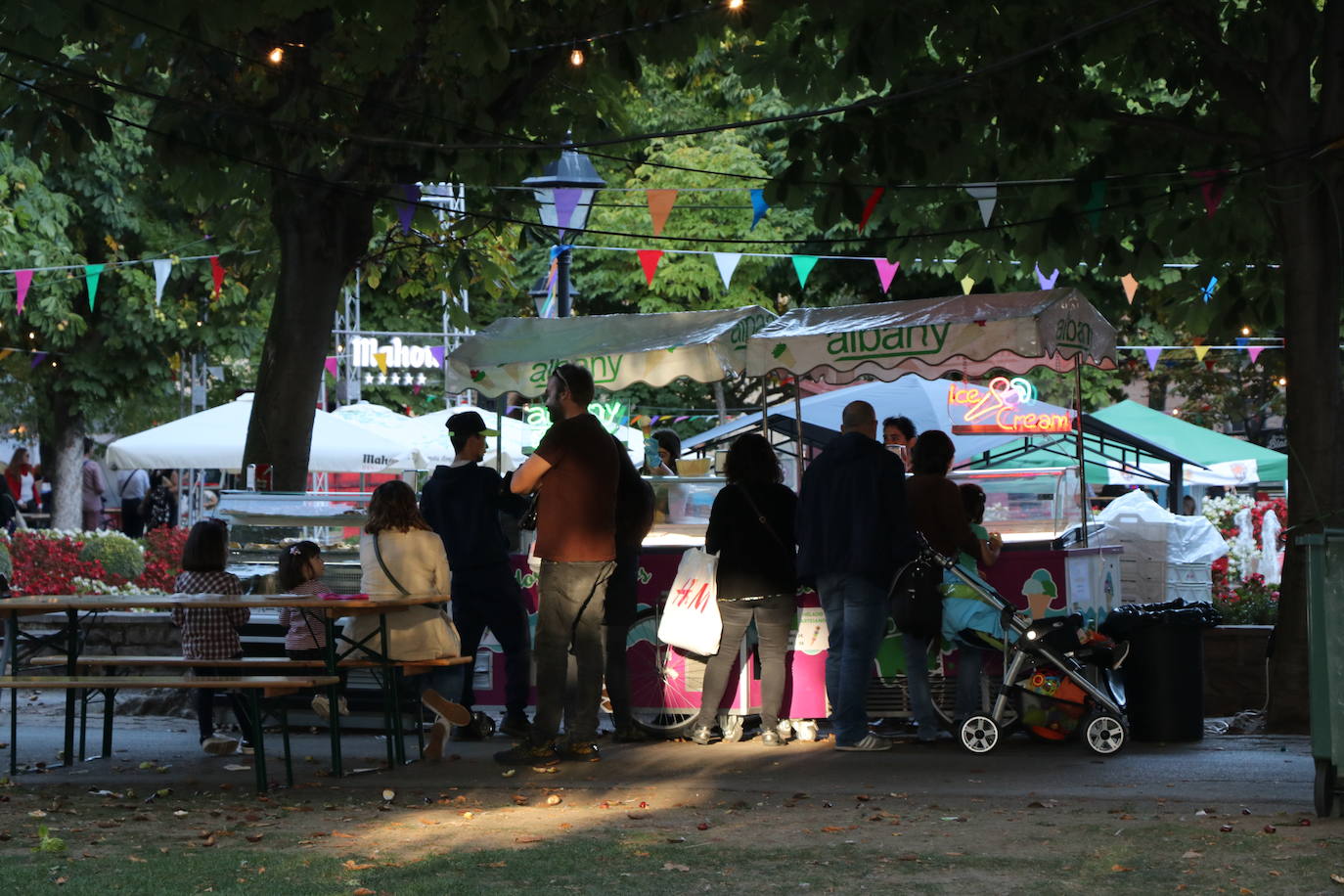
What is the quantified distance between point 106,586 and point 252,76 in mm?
6489

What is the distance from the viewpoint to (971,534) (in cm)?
998

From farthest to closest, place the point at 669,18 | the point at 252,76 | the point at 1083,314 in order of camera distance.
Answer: the point at 252,76
the point at 669,18
the point at 1083,314

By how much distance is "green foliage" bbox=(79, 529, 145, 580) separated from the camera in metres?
19.7

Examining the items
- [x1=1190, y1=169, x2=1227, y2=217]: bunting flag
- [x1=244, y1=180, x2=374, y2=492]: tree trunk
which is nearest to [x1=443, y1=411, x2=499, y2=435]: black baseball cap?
[x1=244, y1=180, x2=374, y2=492]: tree trunk

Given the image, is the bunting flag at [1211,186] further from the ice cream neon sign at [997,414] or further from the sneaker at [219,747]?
the sneaker at [219,747]

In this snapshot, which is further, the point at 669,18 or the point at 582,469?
the point at 669,18

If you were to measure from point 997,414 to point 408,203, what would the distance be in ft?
26.6

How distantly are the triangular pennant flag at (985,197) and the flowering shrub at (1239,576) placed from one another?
3.36 m

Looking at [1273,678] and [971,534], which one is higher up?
[971,534]

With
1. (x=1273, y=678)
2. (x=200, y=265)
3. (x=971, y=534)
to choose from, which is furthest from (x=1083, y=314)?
(x=200, y=265)

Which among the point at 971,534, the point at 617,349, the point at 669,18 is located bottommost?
the point at 971,534

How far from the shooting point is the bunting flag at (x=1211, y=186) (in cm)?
1105

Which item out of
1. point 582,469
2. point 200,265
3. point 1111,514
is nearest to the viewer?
point 582,469

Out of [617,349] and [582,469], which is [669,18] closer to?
[617,349]
